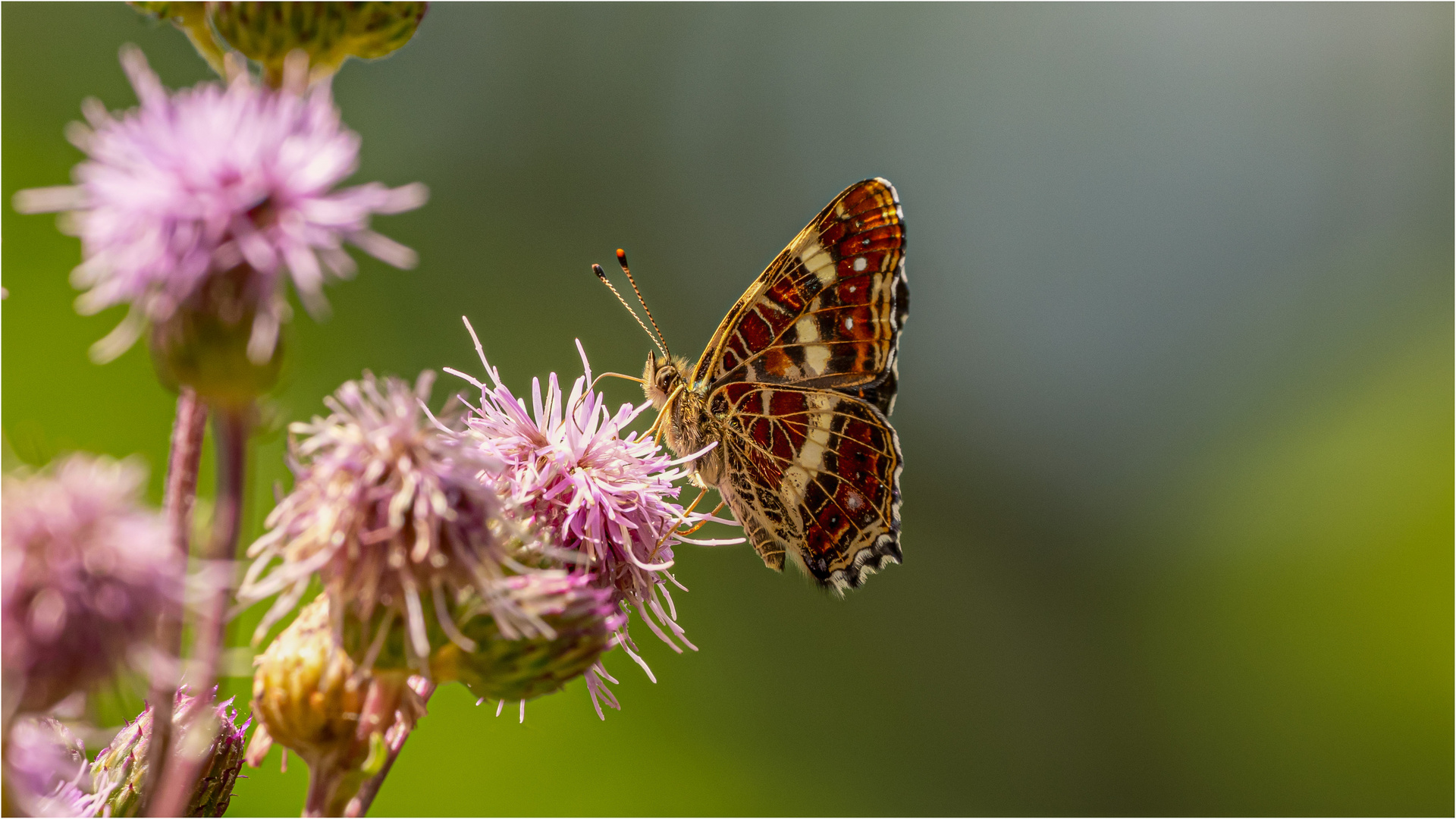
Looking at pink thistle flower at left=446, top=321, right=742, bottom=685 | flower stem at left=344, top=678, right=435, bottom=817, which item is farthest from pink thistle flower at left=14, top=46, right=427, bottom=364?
pink thistle flower at left=446, top=321, right=742, bottom=685

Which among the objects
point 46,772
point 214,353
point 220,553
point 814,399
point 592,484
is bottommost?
point 46,772

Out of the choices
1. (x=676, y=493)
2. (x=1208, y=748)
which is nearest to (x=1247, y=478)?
(x=1208, y=748)

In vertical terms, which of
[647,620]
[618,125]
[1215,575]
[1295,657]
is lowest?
[647,620]

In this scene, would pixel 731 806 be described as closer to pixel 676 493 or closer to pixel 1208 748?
pixel 1208 748

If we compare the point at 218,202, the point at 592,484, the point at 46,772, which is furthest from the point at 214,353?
the point at 592,484

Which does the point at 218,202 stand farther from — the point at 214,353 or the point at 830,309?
the point at 830,309

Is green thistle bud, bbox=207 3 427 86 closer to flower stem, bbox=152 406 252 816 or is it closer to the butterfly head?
flower stem, bbox=152 406 252 816

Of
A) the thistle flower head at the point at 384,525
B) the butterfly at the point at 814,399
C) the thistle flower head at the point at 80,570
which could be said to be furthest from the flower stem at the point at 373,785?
the butterfly at the point at 814,399
